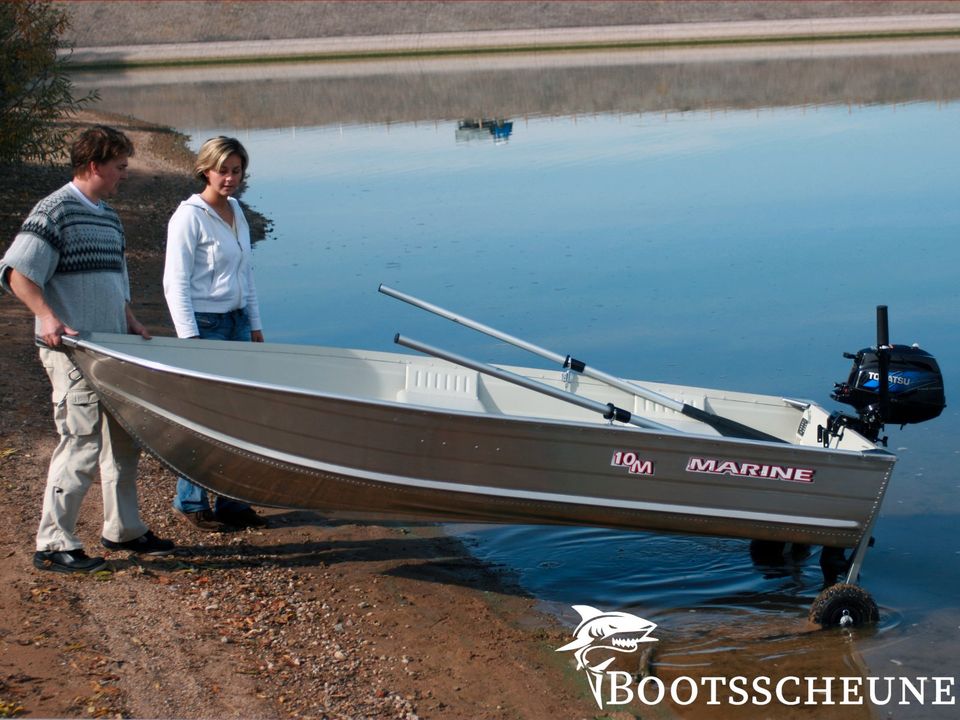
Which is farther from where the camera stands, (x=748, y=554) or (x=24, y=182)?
(x=24, y=182)

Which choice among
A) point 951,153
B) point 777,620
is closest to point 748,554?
point 777,620

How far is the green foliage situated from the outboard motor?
10.7 metres

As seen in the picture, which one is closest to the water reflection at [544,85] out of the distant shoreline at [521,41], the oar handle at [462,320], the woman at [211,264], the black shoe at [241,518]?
the distant shoreline at [521,41]

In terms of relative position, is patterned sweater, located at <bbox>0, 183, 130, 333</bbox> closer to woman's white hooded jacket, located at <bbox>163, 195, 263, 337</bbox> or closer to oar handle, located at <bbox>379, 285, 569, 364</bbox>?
woman's white hooded jacket, located at <bbox>163, 195, 263, 337</bbox>

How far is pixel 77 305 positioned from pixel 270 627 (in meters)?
1.60

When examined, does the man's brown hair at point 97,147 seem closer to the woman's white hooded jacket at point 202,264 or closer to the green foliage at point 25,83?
the woman's white hooded jacket at point 202,264

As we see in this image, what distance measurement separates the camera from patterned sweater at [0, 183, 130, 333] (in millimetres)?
5133

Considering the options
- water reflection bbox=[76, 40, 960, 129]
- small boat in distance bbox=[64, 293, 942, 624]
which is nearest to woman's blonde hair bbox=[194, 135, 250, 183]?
small boat in distance bbox=[64, 293, 942, 624]

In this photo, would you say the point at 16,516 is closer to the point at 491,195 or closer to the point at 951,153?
the point at 491,195

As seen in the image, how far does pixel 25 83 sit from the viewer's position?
46.5 ft

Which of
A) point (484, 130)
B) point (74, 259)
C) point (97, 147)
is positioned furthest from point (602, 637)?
point (484, 130)

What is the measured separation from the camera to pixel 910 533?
694 cm

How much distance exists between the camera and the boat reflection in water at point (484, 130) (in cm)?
2695

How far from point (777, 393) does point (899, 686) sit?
387cm
